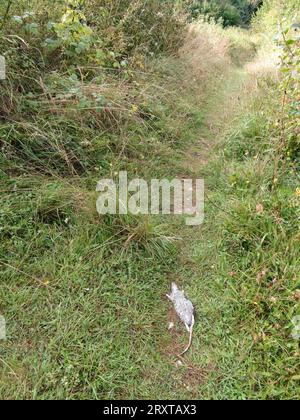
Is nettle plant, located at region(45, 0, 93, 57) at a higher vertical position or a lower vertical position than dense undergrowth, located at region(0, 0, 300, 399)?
higher

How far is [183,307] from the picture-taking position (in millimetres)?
1809

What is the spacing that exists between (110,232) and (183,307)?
27.7 inches

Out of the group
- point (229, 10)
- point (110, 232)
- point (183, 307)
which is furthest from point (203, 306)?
point (229, 10)

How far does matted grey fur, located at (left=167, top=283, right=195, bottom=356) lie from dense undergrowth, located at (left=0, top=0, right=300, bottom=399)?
0.08 m

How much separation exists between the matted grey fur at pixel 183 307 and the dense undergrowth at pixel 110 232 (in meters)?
0.08

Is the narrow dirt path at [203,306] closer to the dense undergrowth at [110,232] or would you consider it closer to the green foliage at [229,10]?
the dense undergrowth at [110,232]

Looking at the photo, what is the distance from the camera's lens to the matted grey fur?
1.76m

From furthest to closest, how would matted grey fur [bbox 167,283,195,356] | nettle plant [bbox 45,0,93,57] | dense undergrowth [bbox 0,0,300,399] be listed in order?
1. nettle plant [bbox 45,0,93,57]
2. matted grey fur [bbox 167,283,195,356]
3. dense undergrowth [bbox 0,0,300,399]

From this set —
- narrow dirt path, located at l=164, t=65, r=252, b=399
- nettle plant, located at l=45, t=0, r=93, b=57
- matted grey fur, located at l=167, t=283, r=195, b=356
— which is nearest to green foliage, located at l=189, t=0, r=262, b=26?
nettle plant, located at l=45, t=0, r=93, b=57

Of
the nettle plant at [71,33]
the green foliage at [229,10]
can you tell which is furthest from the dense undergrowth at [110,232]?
the green foliage at [229,10]

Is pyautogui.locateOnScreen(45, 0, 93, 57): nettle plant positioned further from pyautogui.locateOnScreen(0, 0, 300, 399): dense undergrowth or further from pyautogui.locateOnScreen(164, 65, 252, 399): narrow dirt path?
pyautogui.locateOnScreen(164, 65, 252, 399): narrow dirt path

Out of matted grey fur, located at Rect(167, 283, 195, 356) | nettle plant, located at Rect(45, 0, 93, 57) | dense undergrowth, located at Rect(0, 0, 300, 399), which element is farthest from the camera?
nettle plant, located at Rect(45, 0, 93, 57)

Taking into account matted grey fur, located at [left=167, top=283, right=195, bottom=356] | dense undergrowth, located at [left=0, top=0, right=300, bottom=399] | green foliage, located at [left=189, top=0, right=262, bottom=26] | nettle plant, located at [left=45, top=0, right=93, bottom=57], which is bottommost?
matted grey fur, located at [left=167, top=283, right=195, bottom=356]

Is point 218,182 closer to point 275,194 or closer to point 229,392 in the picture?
point 275,194
